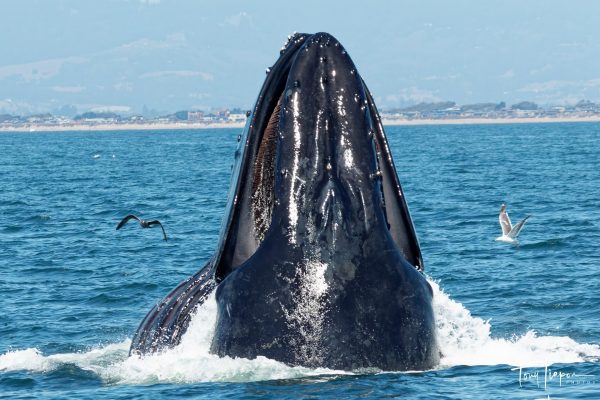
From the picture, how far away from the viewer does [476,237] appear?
94.0 ft

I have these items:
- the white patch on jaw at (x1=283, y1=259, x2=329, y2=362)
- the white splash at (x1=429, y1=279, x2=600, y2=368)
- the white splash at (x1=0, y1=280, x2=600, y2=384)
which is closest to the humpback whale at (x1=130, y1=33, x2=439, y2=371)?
the white patch on jaw at (x1=283, y1=259, x2=329, y2=362)

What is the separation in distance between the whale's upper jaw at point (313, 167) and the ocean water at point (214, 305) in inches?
31.8

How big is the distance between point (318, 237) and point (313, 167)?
50 cm

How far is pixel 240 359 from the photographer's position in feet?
27.0

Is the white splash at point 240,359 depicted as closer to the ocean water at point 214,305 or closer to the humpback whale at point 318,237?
the ocean water at point 214,305

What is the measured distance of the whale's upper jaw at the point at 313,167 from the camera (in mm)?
8031

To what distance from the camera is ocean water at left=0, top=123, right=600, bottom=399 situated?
940cm

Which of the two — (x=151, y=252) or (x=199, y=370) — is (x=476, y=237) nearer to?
(x=151, y=252)

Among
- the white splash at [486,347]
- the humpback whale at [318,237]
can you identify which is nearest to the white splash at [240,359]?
the white splash at [486,347]

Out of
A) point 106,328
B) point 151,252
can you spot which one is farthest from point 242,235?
point 151,252

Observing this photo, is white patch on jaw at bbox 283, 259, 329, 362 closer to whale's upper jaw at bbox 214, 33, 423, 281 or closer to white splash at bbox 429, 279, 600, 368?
whale's upper jaw at bbox 214, 33, 423, 281

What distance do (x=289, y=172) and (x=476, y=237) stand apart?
2102cm

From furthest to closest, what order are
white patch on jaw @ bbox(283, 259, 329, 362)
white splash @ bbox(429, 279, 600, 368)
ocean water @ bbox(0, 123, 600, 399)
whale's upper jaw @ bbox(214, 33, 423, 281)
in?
1. white splash @ bbox(429, 279, 600, 368)
2. ocean water @ bbox(0, 123, 600, 399)
3. whale's upper jaw @ bbox(214, 33, 423, 281)
4. white patch on jaw @ bbox(283, 259, 329, 362)

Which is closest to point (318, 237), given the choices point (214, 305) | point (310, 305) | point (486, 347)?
point (310, 305)
